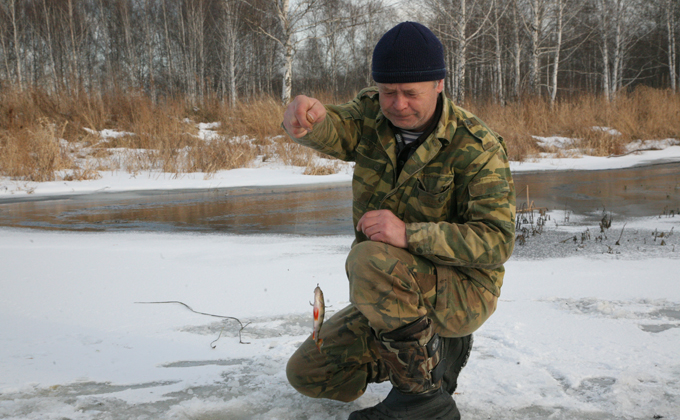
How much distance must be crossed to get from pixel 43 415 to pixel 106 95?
13.4 m

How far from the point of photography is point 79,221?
5.71 metres

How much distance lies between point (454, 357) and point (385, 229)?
588mm

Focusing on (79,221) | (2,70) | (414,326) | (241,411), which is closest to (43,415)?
(241,411)

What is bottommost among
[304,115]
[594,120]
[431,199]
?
[431,199]

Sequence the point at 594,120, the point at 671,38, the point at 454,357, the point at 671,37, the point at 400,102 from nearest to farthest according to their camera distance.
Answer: the point at 400,102 → the point at 454,357 → the point at 594,120 → the point at 671,37 → the point at 671,38

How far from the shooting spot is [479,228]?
1.65 metres

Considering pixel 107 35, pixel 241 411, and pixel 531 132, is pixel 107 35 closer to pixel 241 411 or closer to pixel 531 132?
pixel 531 132

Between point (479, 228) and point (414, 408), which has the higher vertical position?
point (479, 228)

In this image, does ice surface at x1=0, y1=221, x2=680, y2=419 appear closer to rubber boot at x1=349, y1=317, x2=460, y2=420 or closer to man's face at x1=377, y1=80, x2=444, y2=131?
rubber boot at x1=349, y1=317, x2=460, y2=420

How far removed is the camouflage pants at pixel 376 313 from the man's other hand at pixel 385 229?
0.03 meters

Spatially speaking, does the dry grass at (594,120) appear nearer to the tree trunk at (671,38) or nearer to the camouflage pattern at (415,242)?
the camouflage pattern at (415,242)

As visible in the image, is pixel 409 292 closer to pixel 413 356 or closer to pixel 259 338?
pixel 413 356

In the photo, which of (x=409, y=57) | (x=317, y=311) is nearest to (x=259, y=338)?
(x=317, y=311)

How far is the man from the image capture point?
163 cm
